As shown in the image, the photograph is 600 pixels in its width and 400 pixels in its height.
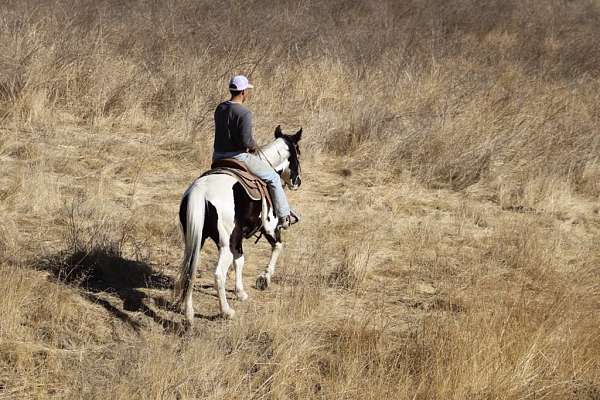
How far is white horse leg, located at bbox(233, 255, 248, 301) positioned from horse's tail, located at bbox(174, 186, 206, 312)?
0.63 metres

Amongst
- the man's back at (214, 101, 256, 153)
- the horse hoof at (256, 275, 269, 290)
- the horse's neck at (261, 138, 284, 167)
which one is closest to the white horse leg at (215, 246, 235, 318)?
the horse hoof at (256, 275, 269, 290)

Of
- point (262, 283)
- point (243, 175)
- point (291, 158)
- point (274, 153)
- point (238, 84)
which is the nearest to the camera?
point (243, 175)

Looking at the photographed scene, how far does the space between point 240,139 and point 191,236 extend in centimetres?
110

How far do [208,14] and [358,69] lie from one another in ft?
12.0

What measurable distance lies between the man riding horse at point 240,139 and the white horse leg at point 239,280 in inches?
23.2

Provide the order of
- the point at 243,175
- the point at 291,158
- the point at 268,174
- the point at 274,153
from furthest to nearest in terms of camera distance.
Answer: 1. the point at 291,158
2. the point at 274,153
3. the point at 268,174
4. the point at 243,175

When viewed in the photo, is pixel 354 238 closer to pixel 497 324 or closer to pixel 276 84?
pixel 497 324

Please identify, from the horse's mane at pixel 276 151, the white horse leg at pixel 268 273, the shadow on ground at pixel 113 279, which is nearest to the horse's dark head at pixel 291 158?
the horse's mane at pixel 276 151

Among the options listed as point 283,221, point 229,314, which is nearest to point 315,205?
point 283,221

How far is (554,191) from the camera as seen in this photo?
9.53 meters

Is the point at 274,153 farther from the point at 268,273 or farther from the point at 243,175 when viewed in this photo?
the point at 268,273

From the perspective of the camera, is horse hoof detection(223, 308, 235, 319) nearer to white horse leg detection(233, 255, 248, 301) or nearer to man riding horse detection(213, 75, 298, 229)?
white horse leg detection(233, 255, 248, 301)

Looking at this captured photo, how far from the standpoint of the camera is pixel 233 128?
628 centimetres

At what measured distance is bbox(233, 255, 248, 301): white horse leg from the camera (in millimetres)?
6199
